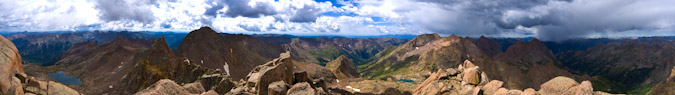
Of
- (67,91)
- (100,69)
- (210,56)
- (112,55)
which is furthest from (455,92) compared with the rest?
(112,55)

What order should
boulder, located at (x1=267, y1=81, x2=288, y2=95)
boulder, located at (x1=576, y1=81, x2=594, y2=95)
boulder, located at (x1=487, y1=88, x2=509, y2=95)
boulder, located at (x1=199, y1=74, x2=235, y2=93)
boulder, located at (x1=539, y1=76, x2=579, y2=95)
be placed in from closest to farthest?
1. boulder, located at (x1=267, y1=81, x2=288, y2=95)
2. boulder, located at (x1=576, y1=81, x2=594, y2=95)
3. boulder, located at (x1=539, y1=76, x2=579, y2=95)
4. boulder, located at (x1=487, y1=88, x2=509, y2=95)
5. boulder, located at (x1=199, y1=74, x2=235, y2=93)

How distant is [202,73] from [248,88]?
48.1 m

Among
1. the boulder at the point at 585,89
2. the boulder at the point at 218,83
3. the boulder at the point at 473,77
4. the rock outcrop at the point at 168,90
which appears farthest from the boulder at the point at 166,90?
the boulder at the point at 585,89

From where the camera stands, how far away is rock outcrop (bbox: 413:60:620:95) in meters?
44.2

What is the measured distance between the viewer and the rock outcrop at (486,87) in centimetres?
4419

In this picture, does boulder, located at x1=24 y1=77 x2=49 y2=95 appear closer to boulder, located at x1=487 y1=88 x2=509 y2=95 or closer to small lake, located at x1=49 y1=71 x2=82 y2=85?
boulder, located at x1=487 y1=88 x2=509 y2=95

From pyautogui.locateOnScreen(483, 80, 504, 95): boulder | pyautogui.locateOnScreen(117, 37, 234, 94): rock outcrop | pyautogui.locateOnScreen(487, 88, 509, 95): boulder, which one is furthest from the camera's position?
pyautogui.locateOnScreen(117, 37, 234, 94): rock outcrop

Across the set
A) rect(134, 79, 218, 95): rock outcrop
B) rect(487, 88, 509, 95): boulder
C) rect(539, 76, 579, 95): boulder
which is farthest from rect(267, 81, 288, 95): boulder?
rect(539, 76, 579, 95): boulder

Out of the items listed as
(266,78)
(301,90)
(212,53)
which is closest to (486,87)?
(301,90)

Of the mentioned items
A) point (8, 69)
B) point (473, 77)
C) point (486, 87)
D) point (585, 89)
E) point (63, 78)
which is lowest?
point (63, 78)

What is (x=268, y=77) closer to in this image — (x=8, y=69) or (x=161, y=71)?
(x=8, y=69)

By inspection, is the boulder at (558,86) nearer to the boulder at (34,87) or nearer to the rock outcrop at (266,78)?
the rock outcrop at (266,78)

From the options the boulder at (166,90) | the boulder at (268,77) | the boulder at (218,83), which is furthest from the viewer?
the boulder at (218,83)

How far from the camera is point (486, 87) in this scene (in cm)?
5778
